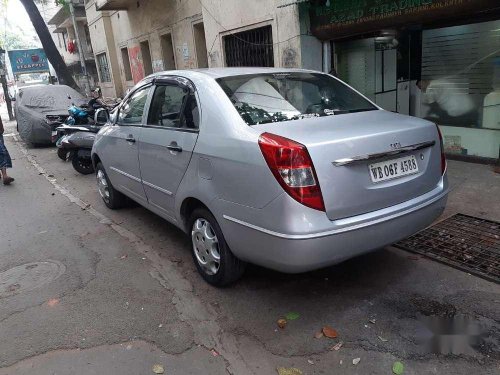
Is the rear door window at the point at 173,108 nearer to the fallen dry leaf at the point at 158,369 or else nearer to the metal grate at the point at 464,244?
the fallen dry leaf at the point at 158,369

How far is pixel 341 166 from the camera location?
2605mm

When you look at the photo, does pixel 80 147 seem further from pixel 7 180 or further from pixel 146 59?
pixel 146 59

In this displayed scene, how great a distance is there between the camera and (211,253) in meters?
3.32

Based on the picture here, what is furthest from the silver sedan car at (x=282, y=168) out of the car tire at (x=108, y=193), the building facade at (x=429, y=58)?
the building facade at (x=429, y=58)

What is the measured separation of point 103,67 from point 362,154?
20906 millimetres

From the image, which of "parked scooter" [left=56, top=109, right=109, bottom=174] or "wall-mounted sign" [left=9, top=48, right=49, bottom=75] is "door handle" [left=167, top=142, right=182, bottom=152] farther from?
"wall-mounted sign" [left=9, top=48, right=49, bottom=75]

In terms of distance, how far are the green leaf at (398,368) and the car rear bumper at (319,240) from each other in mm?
673

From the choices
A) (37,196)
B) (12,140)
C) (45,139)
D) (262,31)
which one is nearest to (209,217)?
(37,196)

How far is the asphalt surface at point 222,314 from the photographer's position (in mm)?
2588

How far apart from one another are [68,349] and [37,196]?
4583mm

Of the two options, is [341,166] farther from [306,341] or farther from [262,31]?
[262,31]

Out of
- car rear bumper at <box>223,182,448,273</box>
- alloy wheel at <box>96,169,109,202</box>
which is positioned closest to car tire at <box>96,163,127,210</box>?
alloy wheel at <box>96,169,109,202</box>

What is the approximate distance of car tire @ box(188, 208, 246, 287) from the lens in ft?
10.4

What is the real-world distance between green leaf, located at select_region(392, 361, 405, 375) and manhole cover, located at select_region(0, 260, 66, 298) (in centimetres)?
292
